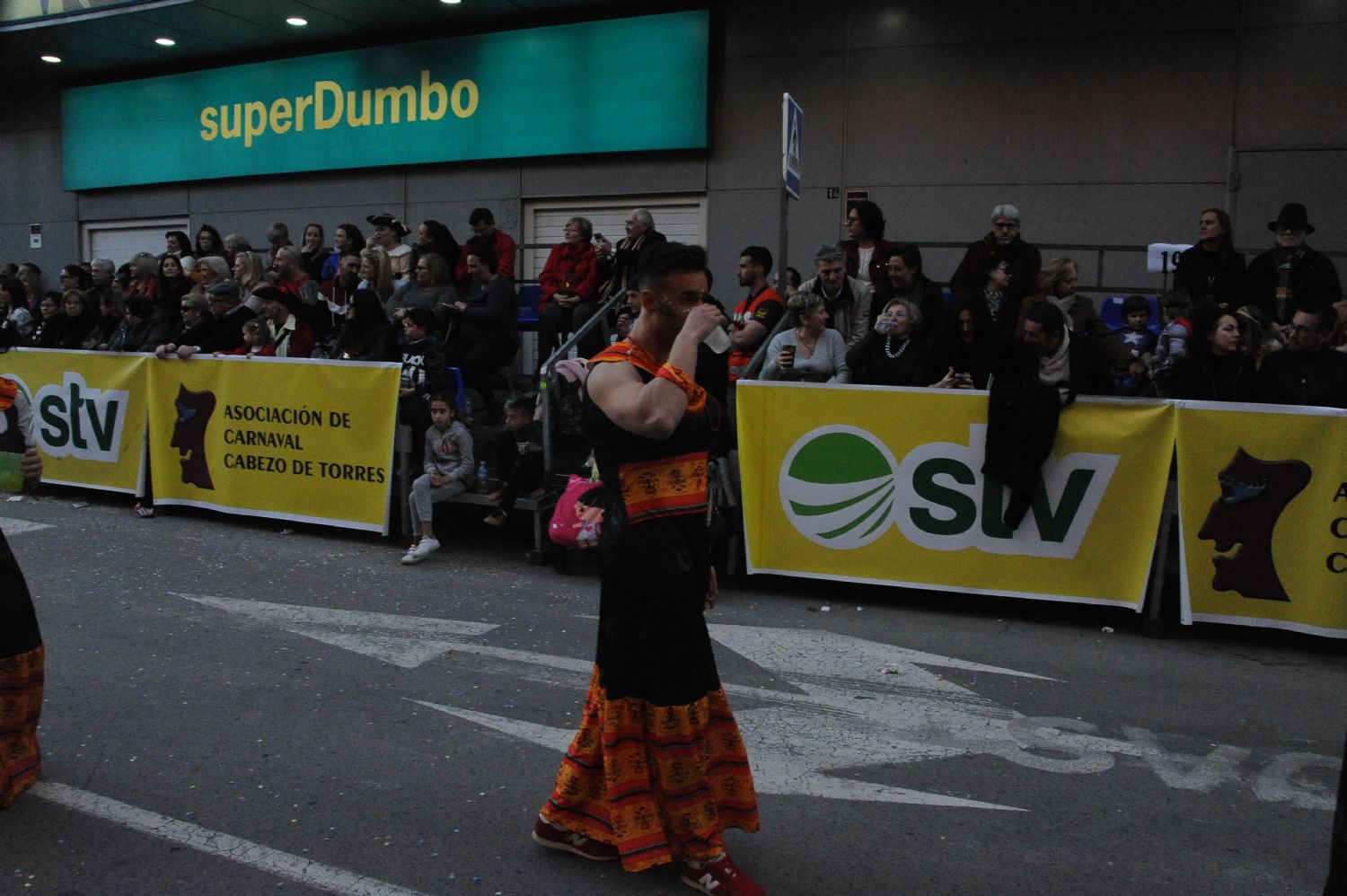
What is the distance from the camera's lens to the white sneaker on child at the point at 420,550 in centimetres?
838

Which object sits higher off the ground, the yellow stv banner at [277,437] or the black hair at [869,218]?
the black hair at [869,218]

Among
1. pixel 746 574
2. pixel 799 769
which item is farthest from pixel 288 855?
pixel 746 574

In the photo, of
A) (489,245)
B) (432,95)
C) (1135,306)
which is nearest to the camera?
(1135,306)

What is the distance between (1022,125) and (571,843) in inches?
386

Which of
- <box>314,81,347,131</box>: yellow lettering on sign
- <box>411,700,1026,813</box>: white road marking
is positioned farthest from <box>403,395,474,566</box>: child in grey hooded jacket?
<box>314,81,347,131</box>: yellow lettering on sign

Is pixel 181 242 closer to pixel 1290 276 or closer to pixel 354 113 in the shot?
pixel 354 113

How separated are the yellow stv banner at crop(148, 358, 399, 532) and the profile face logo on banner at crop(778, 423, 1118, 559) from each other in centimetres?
359

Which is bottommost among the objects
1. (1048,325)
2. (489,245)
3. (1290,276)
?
(1048,325)

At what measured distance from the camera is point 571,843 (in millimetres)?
3779

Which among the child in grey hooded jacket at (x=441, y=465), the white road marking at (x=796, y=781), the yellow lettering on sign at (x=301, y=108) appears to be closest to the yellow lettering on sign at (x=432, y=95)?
the yellow lettering on sign at (x=301, y=108)

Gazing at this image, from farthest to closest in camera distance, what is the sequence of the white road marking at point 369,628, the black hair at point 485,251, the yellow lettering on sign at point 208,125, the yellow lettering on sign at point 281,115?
the yellow lettering on sign at point 208,125
the yellow lettering on sign at point 281,115
the black hair at point 485,251
the white road marking at point 369,628

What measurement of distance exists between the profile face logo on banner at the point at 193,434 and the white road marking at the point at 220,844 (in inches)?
233

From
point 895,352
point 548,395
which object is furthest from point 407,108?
point 895,352

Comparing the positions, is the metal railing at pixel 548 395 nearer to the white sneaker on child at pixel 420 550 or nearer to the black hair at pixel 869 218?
the white sneaker on child at pixel 420 550
